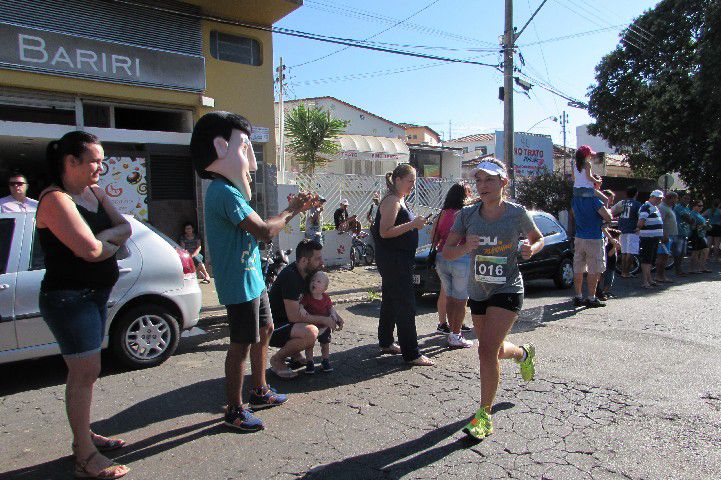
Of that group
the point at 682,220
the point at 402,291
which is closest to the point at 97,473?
the point at 402,291

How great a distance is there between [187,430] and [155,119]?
29.8 feet

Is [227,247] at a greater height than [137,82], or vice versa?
[137,82]

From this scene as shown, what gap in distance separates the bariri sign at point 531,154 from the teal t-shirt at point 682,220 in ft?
20.2

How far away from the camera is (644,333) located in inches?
248

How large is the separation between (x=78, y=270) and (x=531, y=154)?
17322 millimetres

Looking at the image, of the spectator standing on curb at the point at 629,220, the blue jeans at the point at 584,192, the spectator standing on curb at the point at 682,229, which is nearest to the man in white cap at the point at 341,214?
the spectator standing on curb at the point at 629,220

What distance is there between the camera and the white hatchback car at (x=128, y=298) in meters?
4.58

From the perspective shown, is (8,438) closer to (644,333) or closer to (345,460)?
(345,460)

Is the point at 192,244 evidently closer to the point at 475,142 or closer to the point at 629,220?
the point at 629,220

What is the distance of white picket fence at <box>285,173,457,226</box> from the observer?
13.8 metres

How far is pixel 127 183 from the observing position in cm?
1059

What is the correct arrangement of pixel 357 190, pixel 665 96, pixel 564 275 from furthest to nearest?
pixel 665 96, pixel 357 190, pixel 564 275

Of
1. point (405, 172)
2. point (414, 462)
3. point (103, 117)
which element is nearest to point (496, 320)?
point (414, 462)

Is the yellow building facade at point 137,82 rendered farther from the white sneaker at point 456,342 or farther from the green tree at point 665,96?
the green tree at point 665,96
